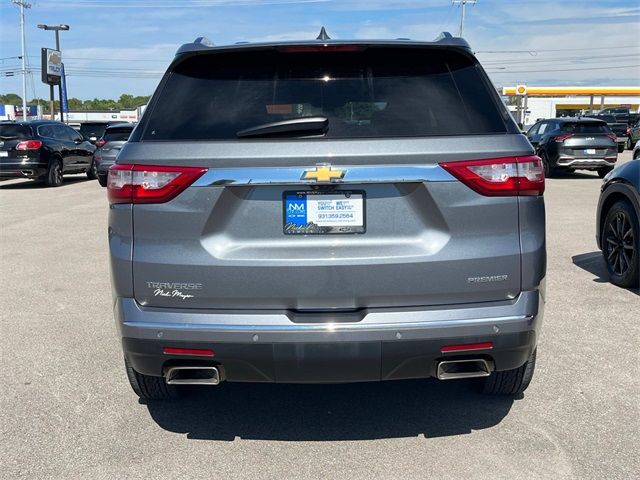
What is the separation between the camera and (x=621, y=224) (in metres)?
6.41

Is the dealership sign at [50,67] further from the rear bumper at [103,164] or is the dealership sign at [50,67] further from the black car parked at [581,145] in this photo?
the black car parked at [581,145]

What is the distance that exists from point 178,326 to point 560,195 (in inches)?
533

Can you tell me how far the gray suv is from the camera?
9.39 feet

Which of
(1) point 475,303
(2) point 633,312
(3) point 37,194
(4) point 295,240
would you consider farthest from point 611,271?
(3) point 37,194

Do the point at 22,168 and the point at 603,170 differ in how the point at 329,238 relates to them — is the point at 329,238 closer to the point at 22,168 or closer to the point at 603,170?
the point at 22,168

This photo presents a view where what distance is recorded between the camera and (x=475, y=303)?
293 cm

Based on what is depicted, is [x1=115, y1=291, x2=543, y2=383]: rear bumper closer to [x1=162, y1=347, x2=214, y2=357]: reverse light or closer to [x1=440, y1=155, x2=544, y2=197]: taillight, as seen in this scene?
[x1=162, y1=347, x2=214, y2=357]: reverse light

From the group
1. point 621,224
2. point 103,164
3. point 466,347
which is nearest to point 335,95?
point 466,347

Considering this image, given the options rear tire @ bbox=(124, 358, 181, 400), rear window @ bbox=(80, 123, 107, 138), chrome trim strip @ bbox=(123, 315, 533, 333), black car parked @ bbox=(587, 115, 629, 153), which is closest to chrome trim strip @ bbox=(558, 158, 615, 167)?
black car parked @ bbox=(587, 115, 629, 153)

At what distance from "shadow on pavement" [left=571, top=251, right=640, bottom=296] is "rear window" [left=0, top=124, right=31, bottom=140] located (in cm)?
1466

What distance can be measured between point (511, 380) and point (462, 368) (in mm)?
748

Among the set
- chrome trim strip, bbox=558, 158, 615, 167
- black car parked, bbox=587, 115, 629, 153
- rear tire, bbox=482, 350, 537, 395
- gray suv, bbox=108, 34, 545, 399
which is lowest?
rear tire, bbox=482, 350, 537, 395

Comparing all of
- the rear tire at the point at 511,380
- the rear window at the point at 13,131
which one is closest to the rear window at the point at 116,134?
the rear window at the point at 13,131

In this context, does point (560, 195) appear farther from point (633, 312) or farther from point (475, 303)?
point (475, 303)
